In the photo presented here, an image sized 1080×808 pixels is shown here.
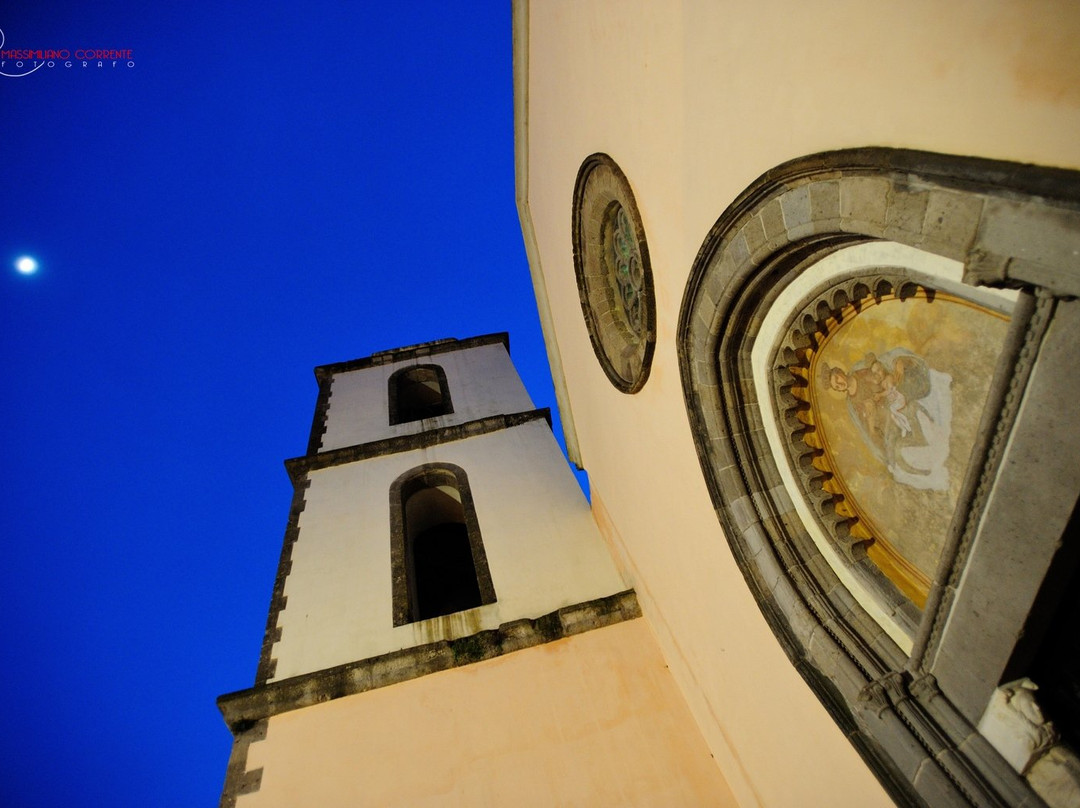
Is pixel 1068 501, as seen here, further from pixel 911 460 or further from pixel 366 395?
pixel 366 395

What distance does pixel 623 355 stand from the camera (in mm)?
5547

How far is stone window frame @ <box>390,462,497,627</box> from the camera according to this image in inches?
283

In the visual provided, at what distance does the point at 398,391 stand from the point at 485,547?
598 cm

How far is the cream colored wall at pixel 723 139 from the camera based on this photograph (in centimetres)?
163

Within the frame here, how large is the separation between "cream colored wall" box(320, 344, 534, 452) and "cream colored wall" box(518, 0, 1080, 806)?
4.20 metres

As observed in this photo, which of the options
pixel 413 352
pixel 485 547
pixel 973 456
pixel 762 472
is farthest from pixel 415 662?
pixel 413 352

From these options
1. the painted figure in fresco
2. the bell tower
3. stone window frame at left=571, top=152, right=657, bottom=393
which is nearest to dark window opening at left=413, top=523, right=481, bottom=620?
the bell tower

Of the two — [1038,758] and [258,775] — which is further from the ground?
[258,775]

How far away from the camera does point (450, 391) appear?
1214 centimetres

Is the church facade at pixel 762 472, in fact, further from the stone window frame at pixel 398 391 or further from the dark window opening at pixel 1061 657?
the stone window frame at pixel 398 391

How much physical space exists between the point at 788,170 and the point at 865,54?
0.59 meters

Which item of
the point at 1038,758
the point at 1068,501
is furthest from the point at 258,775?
the point at 1068,501

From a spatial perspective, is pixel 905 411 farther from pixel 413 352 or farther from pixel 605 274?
pixel 413 352

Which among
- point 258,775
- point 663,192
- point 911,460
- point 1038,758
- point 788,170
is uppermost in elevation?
point 663,192
